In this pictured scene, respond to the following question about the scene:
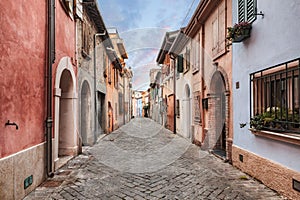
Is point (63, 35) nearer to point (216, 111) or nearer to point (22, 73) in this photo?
point (22, 73)

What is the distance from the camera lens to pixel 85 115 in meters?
9.82

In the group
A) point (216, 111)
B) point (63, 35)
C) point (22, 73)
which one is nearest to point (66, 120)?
point (63, 35)

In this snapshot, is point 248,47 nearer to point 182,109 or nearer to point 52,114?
point 52,114

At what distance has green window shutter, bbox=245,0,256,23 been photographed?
5043 millimetres

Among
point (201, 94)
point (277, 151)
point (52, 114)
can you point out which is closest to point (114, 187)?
point (52, 114)

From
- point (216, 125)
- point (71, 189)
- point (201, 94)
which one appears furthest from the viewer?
point (201, 94)

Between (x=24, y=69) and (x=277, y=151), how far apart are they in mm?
4655

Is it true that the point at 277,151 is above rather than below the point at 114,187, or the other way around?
above

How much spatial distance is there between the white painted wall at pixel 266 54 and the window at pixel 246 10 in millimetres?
124

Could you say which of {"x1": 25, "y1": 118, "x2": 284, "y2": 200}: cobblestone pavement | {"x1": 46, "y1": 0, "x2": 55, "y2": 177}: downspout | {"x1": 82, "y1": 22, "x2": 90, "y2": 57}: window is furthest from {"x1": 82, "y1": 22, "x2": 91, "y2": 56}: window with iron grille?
{"x1": 25, "y1": 118, "x2": 284, "y2": 200}: cobblestone pavement

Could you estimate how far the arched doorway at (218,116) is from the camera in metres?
8.30

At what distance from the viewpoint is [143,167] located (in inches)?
246

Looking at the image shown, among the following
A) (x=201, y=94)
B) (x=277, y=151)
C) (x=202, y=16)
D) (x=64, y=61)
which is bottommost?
(x=277, y=151)

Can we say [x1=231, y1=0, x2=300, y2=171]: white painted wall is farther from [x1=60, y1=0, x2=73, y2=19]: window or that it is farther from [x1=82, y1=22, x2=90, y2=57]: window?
[x1=82, y1=22, x2=90, y2=57]: window
